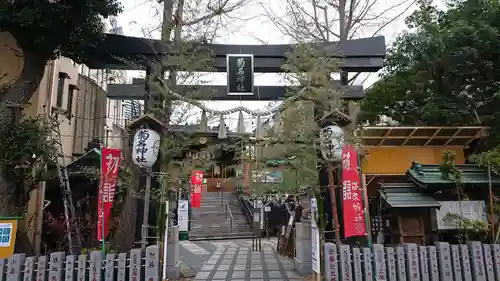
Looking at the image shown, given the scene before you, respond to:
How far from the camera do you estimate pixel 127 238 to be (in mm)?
9398

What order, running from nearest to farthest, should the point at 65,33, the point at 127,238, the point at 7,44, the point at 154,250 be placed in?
1. the point at 154,250
2. the point at 65,33
3. the point at 127,238
4. the point at 7,44

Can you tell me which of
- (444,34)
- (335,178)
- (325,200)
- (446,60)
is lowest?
(325,200)

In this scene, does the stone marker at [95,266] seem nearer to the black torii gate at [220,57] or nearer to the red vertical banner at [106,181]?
the red vertical banner at [106,181]

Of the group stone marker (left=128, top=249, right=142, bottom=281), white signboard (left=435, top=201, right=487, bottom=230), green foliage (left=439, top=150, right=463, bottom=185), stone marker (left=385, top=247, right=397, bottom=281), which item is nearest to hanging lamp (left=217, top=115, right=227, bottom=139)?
stone marker (left=128, top=249, right=142, bottom=281)

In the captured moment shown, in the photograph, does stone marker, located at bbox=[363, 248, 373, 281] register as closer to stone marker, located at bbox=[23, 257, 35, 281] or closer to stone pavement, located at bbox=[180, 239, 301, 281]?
stone pavement, located at bbox=[180, 239, 301, 281]

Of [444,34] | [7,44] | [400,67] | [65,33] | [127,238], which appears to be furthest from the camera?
[400,67]

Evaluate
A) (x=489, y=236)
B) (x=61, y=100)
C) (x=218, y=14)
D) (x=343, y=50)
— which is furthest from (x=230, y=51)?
(x=489, y=236)

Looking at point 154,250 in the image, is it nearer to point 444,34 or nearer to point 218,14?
point 218,14

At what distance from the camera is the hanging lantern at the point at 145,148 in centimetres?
787

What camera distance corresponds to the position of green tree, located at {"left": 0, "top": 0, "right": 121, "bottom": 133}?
26.6 ft

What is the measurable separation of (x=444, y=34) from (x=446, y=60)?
0.85 metres

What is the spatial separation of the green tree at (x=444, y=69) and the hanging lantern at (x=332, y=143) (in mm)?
5786

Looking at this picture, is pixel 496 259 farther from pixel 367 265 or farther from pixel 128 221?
pixel 128 221

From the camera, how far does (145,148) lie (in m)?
7.88
